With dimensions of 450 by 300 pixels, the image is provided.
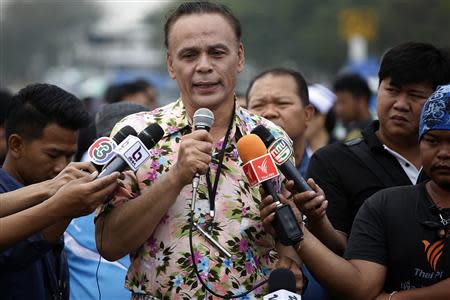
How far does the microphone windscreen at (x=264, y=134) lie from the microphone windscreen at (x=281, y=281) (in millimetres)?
669

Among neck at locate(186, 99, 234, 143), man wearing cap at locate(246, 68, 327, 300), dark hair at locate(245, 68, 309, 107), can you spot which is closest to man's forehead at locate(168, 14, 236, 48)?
neck at locate(186, 99, 234, 143)

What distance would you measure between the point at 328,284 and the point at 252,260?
16.5 inches

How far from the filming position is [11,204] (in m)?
4.96

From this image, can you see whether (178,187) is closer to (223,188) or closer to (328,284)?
(223,188)

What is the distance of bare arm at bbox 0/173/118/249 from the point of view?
4488mm

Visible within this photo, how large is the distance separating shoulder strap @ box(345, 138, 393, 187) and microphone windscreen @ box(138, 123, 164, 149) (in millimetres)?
1626

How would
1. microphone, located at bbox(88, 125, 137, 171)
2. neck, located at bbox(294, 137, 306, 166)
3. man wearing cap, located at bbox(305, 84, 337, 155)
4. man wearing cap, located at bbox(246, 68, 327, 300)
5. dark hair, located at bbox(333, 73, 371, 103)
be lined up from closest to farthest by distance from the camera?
microphone, located at bbox(88, 125, 137, 171) → man wearing cap, located at bbox(246, 68, 327, 300) → neck, located at bbox(294, 137, 306, 166) → man wearing cap, located at bbox(305, 84, 337, 155) → dark hair, located at bbox(333, 73, 371, 103)

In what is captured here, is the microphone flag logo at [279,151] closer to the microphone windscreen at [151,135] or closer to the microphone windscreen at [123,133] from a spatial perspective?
the microphone windscreen at [151,135]

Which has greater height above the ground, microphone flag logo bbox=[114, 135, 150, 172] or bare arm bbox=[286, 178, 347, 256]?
microphone flag logo bbox=[114, 135, 150, 172]

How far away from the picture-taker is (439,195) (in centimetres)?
514

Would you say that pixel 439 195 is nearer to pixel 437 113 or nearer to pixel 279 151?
pixel 437 113

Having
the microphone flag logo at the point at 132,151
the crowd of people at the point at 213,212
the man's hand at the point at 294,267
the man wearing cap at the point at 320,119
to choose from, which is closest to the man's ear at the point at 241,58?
the crowd of people at the point at 213,212

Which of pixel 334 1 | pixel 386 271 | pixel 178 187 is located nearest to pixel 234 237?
pixel 178 187

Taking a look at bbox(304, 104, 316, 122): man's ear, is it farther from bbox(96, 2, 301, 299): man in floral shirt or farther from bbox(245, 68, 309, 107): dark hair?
bbox(96, 2, 301, 299): man in floral shirt
